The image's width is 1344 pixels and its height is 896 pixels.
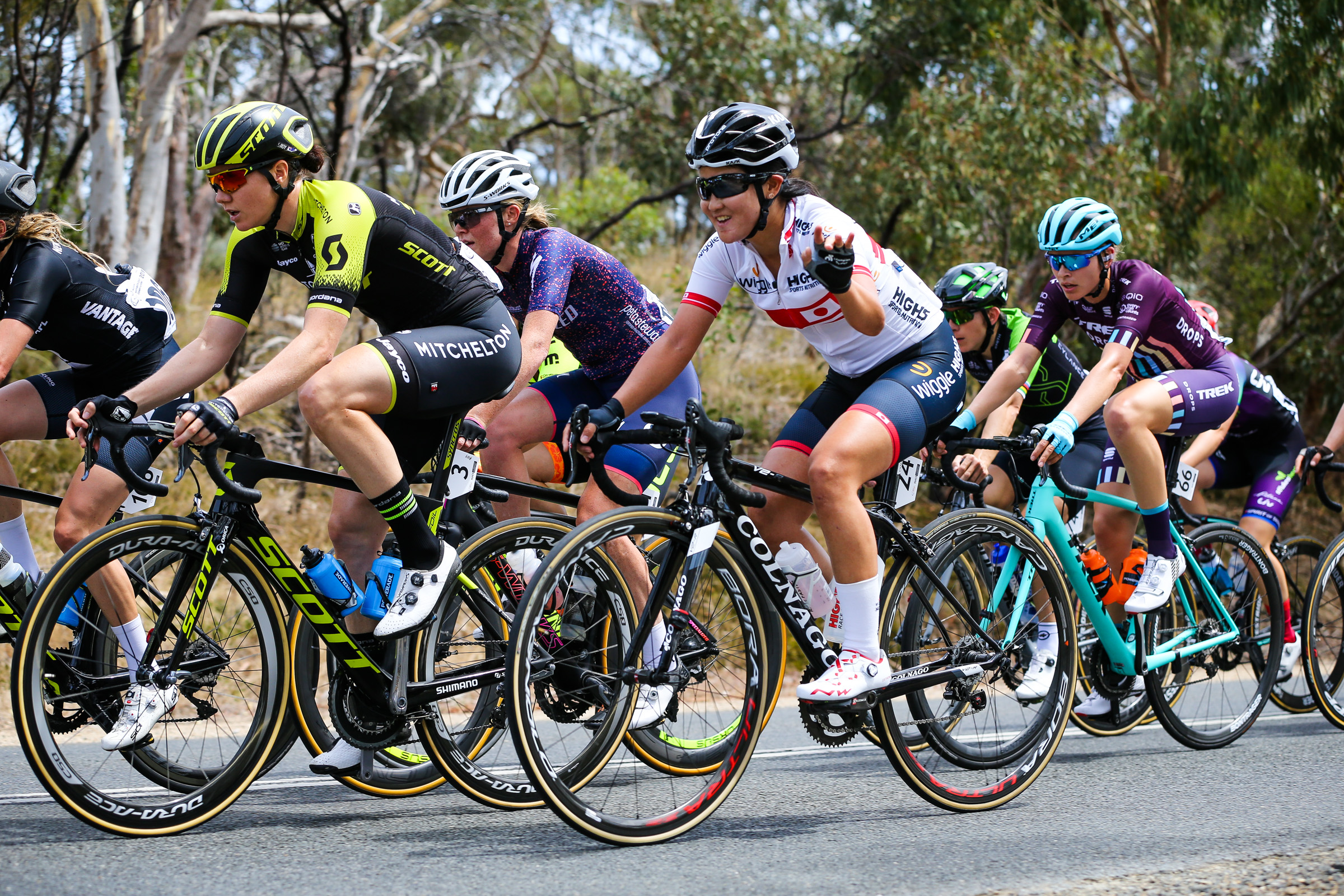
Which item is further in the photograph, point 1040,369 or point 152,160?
point 152,160

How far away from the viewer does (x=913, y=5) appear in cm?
Answer: 1593

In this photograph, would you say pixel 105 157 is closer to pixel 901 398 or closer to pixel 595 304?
pixel 595 304

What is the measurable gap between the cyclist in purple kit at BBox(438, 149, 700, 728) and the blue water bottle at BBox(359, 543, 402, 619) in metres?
1.14

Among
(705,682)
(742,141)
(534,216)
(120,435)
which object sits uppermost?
(742,141)

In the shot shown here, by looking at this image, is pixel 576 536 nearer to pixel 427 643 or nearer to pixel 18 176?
pixel 427 643

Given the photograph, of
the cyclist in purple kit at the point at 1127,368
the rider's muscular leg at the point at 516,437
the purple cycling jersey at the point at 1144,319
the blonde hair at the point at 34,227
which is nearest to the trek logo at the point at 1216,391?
the cyclist in purple kit at the point at 1127,368

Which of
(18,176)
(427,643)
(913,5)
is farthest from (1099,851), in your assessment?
(913,5)

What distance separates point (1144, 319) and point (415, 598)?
360 cm

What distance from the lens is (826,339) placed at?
4633 mm

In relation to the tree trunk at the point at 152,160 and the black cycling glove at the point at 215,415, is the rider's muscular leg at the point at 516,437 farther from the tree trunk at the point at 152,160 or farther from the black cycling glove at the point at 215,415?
the tree trunk at the point at 152,160

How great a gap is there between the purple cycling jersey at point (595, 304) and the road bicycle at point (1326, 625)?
3.76m

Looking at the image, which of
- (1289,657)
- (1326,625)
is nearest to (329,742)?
(1289,657)

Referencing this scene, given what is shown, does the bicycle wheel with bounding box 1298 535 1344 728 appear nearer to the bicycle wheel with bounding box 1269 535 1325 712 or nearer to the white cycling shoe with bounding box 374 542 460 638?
the bicycle wheel with bounding box 1269 535 1325 712

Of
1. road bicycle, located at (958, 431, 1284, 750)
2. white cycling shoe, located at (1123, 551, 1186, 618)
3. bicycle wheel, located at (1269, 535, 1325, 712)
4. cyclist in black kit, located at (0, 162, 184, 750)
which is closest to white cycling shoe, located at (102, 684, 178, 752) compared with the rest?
cyclist in black kit, located at (0, 162, 184, 750)
